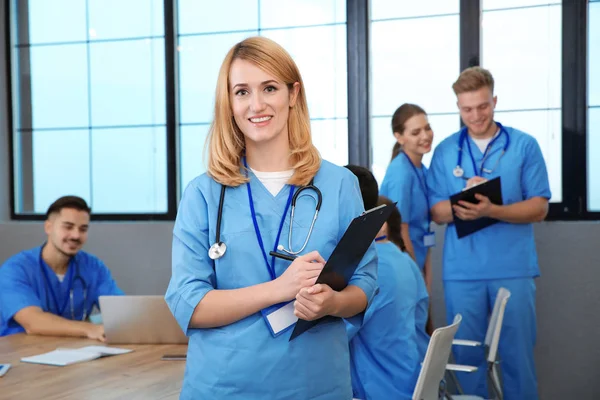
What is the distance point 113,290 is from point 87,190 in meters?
1.82

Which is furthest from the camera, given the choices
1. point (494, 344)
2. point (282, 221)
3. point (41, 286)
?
point (41, 286)

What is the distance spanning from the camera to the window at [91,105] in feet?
15.7

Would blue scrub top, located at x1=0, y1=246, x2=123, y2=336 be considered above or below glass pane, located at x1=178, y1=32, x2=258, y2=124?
below

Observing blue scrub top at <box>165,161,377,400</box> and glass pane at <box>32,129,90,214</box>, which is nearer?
blue scrub top at <box>165,161,377,400</box>

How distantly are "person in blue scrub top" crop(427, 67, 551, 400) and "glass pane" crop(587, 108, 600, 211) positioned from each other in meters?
0.79

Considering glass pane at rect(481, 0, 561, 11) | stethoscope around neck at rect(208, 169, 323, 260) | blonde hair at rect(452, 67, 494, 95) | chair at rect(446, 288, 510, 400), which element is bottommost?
chair at rect(446, 288, 510, 400)

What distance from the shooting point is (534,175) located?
3344 millimetres

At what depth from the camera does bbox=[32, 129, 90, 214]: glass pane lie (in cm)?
495

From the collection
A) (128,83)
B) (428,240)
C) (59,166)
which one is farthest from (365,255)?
(59,166)

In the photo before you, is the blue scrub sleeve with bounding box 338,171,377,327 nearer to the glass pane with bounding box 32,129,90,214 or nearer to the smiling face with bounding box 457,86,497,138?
the smiling face with bounding box 457,86,497,138

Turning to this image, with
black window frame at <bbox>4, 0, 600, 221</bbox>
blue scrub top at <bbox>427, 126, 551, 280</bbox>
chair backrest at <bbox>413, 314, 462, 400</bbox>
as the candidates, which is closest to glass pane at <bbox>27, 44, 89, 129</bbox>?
black window frame at <bbox>4, 0, 600, 221</bbox>

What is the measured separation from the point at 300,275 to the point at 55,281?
215cm

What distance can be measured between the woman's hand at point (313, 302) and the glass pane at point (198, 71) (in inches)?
138

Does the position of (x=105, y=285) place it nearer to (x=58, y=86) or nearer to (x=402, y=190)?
(x=402, y=190)
